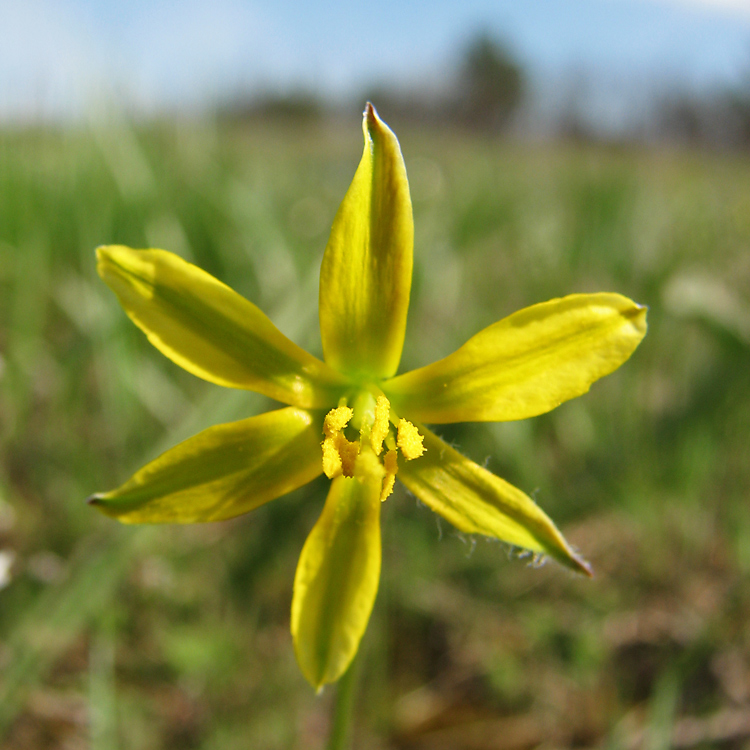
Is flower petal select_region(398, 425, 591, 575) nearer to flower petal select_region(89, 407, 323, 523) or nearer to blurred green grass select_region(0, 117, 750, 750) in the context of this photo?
flower petal select_region(89, 407, 323, 523)

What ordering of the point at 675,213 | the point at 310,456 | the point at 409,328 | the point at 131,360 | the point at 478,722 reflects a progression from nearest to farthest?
the point at 310,456 < the point at 478,722 < the point at 131,360 < the point at 409,328 < the point at 675,213

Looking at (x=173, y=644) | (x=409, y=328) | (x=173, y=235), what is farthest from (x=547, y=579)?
(x=173, y=235)

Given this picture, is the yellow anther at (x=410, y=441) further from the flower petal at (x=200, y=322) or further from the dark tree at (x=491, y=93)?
the dark tree at (x=491, y=93)

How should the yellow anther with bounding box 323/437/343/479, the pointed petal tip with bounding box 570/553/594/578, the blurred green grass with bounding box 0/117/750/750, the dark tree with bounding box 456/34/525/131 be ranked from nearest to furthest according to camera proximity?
the pointed petal tip with bounding box 570/553/594/578
the yellow anther with bounding box 323/437/343/479
the blurred green grass with bounding box 0/117/750/750
the dark tree with bounding box 456/34/525/131

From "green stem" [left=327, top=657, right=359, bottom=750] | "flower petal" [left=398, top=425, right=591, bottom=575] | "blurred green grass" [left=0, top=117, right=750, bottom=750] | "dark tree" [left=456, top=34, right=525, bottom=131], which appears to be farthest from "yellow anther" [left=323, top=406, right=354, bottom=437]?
"dark tree" [left=456, top=34, right=525, bottom=131]

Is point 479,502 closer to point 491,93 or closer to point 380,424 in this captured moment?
point 380,424

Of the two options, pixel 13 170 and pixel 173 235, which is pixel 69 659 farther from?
pixel 13 170

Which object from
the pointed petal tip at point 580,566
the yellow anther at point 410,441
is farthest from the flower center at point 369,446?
the pointed petal tip at point 580,566
